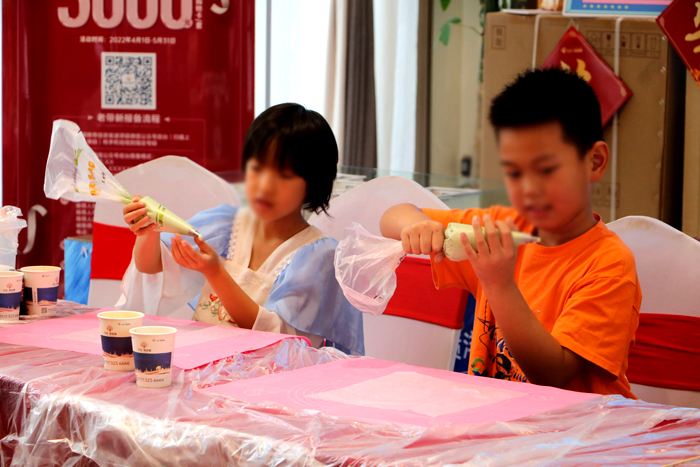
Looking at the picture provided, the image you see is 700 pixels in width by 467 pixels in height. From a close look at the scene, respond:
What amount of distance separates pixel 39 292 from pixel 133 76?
1435mm

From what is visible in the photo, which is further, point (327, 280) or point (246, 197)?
Answer: point (327, 280)

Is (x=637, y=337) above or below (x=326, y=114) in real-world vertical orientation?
below

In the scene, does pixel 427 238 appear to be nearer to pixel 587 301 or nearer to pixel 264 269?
pixel 587 301

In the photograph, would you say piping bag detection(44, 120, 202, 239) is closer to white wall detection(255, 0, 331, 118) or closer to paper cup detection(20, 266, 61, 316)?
paper cup detection(20, 266, 61, 316)

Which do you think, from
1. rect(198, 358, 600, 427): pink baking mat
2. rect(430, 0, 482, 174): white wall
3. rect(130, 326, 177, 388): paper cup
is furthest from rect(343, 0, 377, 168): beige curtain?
rect(130, 326, 177, 388): paper cup

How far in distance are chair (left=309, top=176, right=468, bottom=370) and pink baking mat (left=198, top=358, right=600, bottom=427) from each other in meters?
0.57

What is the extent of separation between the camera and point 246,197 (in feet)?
2.35

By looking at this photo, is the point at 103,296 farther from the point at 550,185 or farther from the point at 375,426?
the point at 550,185

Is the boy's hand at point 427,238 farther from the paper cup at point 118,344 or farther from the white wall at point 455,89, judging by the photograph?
the paper cup at point 118,344

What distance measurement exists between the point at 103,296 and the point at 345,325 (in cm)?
112

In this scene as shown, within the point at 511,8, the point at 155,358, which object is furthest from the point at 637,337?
the point at 511,8

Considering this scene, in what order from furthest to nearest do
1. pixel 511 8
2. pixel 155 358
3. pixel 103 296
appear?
pixel 511 8 → pixel 103 296 → pixel 155 358

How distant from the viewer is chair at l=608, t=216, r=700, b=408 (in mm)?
1386

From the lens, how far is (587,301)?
1121mm
